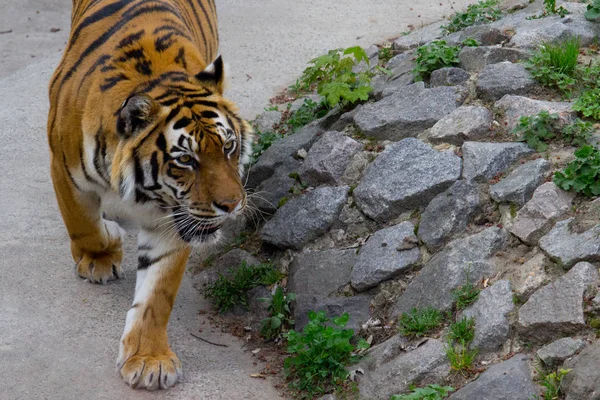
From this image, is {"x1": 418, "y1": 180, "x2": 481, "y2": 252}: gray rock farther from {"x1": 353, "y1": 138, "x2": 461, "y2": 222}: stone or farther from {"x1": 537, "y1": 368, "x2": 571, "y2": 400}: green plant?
{"x1": 537, "y1": 368, "x2": 571, "y2": 400}: green plant

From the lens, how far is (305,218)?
472 cm

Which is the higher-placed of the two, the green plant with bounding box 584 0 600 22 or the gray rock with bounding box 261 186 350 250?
the green plant with bounding box 584 0 600 22

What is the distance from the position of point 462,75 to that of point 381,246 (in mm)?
1321

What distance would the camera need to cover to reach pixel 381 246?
426 centimetres

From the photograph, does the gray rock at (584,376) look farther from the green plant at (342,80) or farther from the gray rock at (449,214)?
the green plant at (342,80)

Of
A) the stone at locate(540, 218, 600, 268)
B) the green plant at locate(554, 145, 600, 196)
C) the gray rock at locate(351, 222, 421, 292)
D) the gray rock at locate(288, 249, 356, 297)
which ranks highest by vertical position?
the green plant at locate(554, 145, 600, 196)

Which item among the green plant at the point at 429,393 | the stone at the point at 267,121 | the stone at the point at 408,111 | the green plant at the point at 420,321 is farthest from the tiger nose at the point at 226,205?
the stone at the point at 267,121

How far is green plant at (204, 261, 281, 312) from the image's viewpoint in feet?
15.4

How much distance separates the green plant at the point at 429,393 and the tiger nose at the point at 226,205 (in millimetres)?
1071

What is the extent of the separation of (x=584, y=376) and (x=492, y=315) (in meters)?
0.58

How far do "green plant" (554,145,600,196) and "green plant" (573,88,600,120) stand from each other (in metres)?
0.39

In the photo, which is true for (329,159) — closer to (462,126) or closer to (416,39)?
(462,126)

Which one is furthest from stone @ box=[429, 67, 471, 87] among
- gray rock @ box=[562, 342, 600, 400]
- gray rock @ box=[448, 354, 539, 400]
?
gray rock @ box=[562, 342, 600, 400]

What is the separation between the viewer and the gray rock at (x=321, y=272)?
14.3 feet
